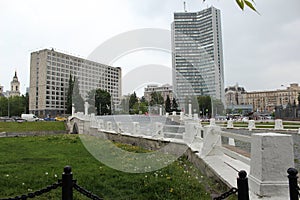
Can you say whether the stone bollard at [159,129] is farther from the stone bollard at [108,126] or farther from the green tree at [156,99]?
the stone bollard at [108,126]

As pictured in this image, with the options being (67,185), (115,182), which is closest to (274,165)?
(67,185)

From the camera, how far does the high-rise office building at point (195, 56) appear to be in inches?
310

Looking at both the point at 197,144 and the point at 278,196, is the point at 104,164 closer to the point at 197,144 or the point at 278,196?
the point at 197,144

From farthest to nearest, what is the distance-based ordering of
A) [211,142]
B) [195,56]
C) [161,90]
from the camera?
[161,90] → [195,56] → [211,142]

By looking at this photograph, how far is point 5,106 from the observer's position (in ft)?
329

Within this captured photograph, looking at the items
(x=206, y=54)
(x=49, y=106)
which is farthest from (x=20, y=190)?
(x=49, y=106)

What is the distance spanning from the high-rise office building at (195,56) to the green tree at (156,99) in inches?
64.3

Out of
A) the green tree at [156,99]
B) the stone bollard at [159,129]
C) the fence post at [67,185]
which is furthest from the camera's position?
the stone bollard at [159,129]

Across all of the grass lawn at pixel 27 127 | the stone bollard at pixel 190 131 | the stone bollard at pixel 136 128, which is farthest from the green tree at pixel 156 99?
the grass lawn at pixel 27 127

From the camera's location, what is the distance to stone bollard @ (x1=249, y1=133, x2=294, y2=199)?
3449 mm

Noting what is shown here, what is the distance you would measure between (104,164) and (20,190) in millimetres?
3048

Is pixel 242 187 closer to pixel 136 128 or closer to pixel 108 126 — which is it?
pixel 136 128

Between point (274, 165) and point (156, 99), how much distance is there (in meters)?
6.88

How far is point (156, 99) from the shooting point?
10148 mm
